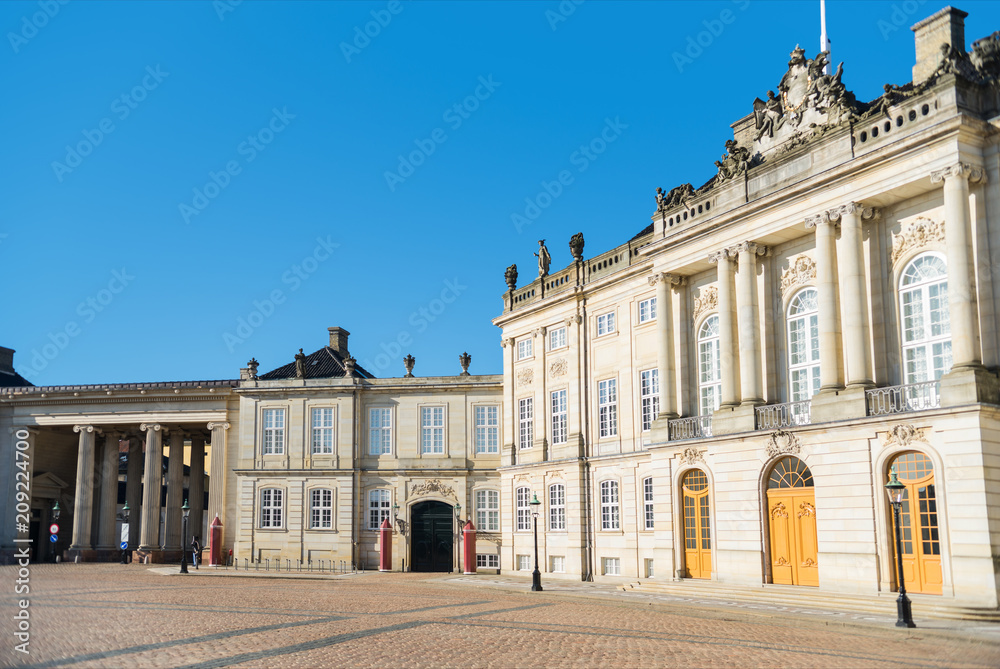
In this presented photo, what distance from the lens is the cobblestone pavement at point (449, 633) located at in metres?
15.5

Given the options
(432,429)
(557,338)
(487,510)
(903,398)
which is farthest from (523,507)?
(903,398)

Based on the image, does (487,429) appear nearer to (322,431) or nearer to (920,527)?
(322,431)

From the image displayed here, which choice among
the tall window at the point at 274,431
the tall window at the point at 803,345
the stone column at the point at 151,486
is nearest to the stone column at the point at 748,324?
the tall window at the point at 803,345

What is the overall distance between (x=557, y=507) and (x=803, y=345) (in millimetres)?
15077

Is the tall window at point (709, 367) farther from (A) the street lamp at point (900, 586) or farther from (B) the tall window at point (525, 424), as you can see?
Result: (B) the tall window at point (525, 424)

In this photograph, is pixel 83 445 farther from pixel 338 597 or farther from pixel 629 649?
pixel 629 649

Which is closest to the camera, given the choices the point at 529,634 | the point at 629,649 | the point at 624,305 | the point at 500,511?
the point at 629,649

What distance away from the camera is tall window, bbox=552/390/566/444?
40500 millimetres

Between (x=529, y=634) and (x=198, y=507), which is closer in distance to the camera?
(x=529, y=634)

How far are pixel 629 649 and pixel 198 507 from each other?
47.4 m

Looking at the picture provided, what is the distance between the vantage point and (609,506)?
123 ft

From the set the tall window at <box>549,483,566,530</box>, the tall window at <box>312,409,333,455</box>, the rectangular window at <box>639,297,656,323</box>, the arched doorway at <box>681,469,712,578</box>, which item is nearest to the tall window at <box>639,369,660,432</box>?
the rectangular window at <box>639,297,656,323</box>

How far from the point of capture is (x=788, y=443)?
89.7 ft

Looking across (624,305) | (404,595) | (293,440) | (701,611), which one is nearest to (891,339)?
(701,611)
